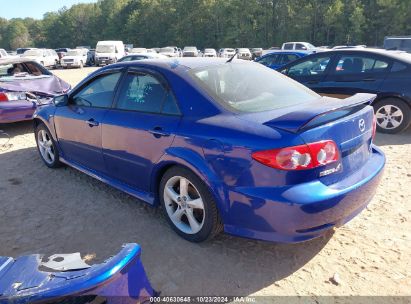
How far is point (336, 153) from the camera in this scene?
272 centimetres

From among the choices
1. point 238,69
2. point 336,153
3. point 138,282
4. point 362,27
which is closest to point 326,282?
point 336,153

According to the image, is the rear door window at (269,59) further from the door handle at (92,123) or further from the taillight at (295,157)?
the taillight at (295,157)

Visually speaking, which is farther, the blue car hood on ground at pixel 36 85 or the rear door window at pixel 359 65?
the blue car hood on ground at pixel 36 85

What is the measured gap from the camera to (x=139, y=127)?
3.46m

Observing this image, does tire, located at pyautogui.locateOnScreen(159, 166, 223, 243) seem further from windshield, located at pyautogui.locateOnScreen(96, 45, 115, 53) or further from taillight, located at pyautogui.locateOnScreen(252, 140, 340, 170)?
windshield, located at pyautogui.locateOnScreen(96, 45, 115, 53)

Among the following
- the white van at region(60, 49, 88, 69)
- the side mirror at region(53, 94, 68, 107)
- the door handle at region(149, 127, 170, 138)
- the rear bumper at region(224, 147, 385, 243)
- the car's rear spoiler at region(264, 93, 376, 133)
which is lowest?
the white van at region(60, 49, 88, 69)

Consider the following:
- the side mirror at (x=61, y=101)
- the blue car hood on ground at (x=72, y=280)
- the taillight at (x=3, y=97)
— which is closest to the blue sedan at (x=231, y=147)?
the side mirror at (x=61, y=101)

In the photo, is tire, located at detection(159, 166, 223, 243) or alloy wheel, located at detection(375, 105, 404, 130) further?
alloy wheel, located at detection(375, 105, 404, 130)

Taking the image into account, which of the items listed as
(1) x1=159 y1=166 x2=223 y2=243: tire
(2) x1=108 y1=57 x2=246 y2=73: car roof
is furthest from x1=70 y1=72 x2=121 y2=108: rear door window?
(1) x1=159 y1=166 x2=223 y2=243: tire

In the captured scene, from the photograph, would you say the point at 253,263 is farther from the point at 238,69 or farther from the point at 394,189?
the point at 394,189

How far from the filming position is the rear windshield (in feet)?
10.2

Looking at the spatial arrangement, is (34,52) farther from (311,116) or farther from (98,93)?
(311,116)

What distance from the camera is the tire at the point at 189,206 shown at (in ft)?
9.84

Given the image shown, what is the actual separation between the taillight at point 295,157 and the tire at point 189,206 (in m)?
0.59
